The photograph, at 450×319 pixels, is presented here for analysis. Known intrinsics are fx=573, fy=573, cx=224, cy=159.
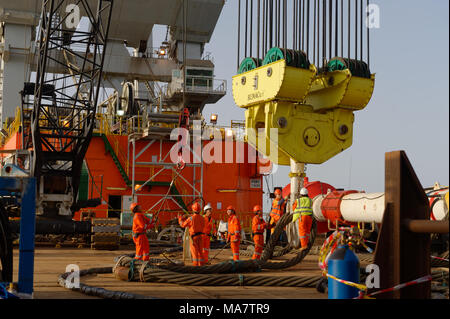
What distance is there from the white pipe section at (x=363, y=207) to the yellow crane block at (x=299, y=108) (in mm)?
1632

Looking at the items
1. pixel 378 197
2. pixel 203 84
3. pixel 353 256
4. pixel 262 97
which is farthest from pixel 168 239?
pixel 353 256

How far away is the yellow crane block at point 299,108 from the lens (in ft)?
49.1

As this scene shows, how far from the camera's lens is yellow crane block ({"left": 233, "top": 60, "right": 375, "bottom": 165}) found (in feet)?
49.1

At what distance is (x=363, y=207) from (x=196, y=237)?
4032mm

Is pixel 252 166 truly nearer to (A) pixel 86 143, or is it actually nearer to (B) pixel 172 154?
(B) pixel 172 154

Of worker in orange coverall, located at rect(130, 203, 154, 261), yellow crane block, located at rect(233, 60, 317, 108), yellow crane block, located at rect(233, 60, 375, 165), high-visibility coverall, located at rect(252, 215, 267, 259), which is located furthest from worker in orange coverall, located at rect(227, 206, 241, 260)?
yellow crane block, located at rect(233, 60, 317, 108)

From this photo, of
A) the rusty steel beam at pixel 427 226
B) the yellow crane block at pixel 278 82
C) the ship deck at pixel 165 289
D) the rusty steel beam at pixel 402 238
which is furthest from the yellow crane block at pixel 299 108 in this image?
the rusty steel beam at pixel 427 226

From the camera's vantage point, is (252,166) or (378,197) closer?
(378,197)

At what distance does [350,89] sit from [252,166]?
14807mm

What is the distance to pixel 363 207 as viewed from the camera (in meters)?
13.6

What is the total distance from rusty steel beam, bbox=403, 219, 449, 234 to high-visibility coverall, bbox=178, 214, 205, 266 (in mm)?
9308

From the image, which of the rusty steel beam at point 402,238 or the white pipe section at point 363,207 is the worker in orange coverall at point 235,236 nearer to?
the white pipe section at point 363,207

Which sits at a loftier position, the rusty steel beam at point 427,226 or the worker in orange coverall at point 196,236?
the rusty steel beam at point 427,226
